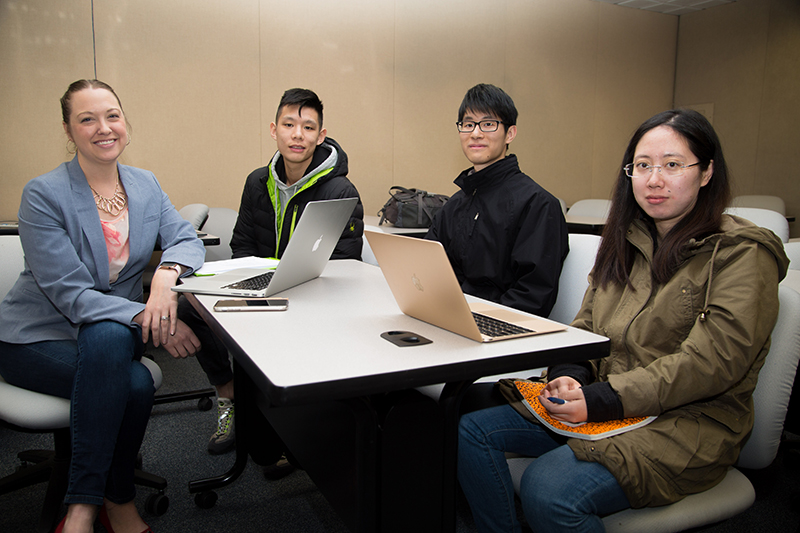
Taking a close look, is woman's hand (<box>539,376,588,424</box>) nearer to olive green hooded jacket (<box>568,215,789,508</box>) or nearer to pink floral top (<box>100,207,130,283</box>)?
olive green hooded jacket (<box>568,215,789,508</box>)

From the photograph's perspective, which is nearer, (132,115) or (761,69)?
(132,115)

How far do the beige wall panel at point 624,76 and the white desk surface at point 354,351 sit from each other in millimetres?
5672

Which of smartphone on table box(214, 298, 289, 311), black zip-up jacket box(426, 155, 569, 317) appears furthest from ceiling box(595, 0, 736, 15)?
smartphone on table box(214, 298, 289, 311)

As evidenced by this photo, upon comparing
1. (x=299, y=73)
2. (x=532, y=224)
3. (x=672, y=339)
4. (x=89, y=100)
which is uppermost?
(x=299, y=73)

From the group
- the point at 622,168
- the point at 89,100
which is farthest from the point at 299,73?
the point at 622,168

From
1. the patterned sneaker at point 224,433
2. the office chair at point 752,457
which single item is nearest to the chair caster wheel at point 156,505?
the patterned sneaker at point 224,433

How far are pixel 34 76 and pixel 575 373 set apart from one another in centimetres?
429

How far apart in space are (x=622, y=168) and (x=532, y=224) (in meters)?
0.50

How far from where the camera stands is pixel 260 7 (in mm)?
4496

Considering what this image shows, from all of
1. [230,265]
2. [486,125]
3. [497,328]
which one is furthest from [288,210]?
[497,328]

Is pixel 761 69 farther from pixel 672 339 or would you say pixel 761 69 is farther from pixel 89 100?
pixel 89 100

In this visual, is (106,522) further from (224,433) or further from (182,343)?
(224,433)

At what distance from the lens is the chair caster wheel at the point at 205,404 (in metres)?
2.60

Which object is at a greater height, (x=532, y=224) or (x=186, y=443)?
(x=532, y=224)
